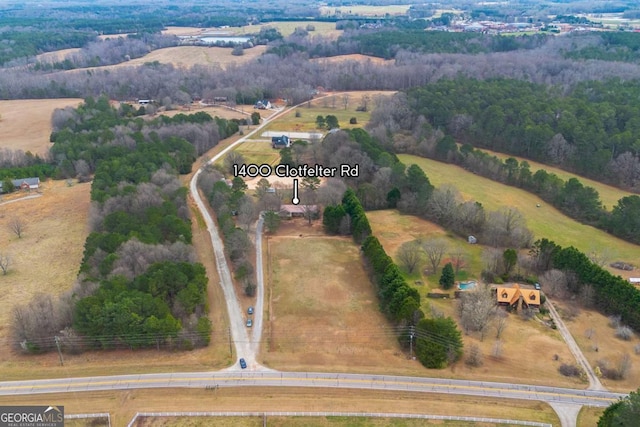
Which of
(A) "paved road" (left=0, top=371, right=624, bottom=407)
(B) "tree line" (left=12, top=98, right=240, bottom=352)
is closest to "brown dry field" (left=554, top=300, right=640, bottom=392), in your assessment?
(A) "paved road" (left=0, top=371, right=624, bottom=407)

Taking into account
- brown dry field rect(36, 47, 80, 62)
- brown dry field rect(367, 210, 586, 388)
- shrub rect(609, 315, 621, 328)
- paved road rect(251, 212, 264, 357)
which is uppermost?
brown dry field rect(36, 47, 80, 62)

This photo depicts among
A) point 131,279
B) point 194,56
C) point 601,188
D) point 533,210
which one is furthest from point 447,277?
point 194,56

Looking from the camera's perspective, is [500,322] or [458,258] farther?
[458,258]

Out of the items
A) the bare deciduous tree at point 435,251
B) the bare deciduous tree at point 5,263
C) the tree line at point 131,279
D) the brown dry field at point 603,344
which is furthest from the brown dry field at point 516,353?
the bare deciduous tree at point 5,263

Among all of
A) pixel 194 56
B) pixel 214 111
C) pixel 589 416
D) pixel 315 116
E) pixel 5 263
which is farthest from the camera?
pixel 194 56

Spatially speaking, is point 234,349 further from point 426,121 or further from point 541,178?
point 426,121

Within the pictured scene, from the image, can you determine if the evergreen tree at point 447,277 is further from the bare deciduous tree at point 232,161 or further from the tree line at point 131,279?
the bare deciduous tree at point 232,161

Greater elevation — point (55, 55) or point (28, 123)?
point (55, 55)

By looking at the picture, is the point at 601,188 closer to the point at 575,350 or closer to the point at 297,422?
the point at 575,350

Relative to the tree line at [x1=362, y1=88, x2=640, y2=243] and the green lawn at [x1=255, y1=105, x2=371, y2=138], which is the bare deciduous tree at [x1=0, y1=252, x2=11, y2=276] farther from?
the tree line at [x1=362, y1=88, x2=640, y2=243]
